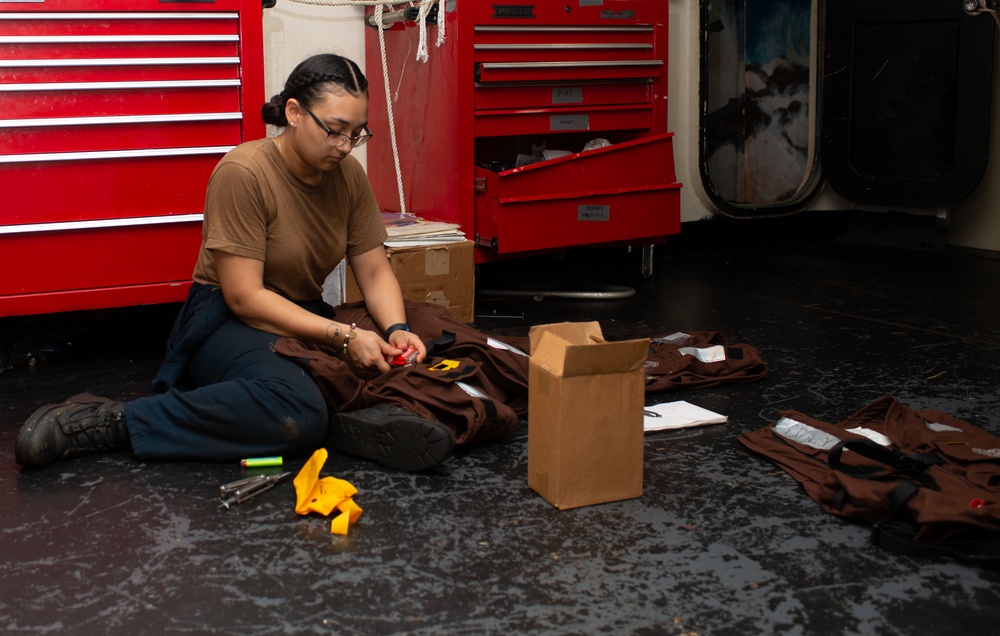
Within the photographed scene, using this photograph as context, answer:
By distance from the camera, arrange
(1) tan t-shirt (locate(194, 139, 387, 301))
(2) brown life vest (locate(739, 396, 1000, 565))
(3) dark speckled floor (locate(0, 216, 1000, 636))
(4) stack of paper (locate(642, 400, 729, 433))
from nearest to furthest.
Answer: (3) dark speckled floor (locate(0, 216, 1000, 636)) → (2) brown life vest (locate(739, 396, 1000, 565)) → (1) tan t-shirt (locate(194, 139, 387, 301)) → (4) stack of paper (locate(642, 400, 729, 433))

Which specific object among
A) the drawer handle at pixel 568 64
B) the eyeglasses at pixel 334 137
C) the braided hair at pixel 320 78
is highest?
the drawer handle at pixel 568 64

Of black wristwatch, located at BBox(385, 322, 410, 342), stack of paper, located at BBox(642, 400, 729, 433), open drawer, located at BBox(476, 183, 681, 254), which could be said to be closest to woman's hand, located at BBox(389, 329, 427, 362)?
black wristwatch, located at BBox(385, 322, 410, 342)

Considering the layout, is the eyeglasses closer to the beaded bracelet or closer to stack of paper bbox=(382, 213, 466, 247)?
the beaded bracelet

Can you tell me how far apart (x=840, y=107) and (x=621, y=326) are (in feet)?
7.27

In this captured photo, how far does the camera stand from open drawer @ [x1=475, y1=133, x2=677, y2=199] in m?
3.79

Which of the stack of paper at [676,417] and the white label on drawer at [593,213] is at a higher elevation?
the white label on drawer at [593,213]

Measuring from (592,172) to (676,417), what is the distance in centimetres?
156

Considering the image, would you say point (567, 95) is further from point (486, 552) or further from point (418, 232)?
point (486, 552)

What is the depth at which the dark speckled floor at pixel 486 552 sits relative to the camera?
164cm

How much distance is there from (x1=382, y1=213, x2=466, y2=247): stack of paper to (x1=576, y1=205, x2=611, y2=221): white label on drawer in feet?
1.55

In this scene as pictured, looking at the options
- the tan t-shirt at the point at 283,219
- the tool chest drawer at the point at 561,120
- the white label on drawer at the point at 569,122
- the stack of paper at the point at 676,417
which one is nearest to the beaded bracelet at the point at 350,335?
the tan t-shirt at the point at 283,219

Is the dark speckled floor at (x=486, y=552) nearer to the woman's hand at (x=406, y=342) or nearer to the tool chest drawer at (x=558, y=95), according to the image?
the woman's hand at (x=406, y=342)

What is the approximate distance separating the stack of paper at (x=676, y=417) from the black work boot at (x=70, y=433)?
1.22 meters

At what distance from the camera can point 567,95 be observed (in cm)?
400
